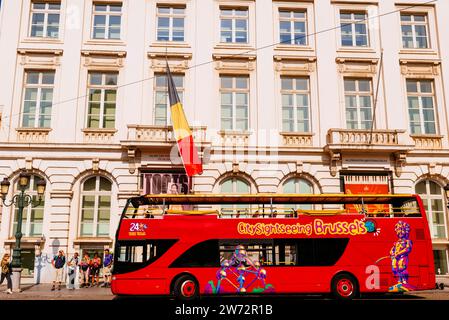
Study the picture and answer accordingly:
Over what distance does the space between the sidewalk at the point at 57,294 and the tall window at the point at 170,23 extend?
13.1 meters

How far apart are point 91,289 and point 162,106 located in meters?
9.46

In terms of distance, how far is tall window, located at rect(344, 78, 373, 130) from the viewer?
72.1 feet

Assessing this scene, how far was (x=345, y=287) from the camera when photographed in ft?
45.8

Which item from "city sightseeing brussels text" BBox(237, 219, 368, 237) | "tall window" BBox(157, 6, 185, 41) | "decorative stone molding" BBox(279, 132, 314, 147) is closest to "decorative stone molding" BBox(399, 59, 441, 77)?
"decorative stone molding" BBox(279, 132, 314, 147)

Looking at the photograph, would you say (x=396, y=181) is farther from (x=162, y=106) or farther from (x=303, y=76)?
(x=162, y=106)

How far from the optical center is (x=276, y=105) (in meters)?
21.8

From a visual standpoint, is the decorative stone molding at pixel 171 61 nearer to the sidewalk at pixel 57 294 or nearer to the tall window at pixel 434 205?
the sidewalk at pixel 57 294

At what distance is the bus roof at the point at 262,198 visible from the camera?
14633mm

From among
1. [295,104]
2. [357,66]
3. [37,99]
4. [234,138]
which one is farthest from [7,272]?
[357,66]

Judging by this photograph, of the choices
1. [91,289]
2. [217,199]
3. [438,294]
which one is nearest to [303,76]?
[217,199]

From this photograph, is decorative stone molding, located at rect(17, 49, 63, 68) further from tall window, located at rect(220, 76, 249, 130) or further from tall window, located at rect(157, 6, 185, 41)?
tall window, located at rect(220, 76, 249, 130)

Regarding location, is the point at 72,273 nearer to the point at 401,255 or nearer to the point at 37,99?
the point at 37,99

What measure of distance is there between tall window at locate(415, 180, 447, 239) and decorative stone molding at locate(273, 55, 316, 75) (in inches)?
323

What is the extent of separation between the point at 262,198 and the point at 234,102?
854 centimetres
